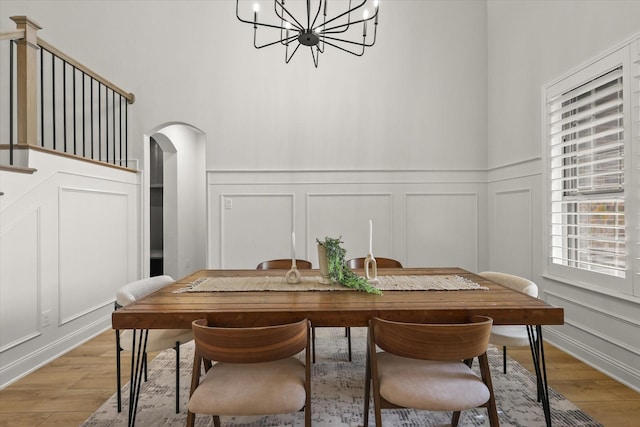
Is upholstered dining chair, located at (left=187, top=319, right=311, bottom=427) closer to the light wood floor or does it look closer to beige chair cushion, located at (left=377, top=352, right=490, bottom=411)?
beige chair cushion, located at (left=377, top=352, right=490, bottom=411)

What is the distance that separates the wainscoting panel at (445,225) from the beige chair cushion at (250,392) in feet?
9.80

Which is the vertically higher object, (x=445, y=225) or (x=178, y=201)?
(x=178, y=201)

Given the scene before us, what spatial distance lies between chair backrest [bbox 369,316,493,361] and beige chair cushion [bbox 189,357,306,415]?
0.43 meters

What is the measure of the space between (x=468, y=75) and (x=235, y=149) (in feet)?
9.03

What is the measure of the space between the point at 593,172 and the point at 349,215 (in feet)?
7.47

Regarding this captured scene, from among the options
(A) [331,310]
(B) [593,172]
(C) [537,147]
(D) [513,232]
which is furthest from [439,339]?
(D) [513,232]

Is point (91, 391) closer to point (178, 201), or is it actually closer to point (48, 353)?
point (48, 353)

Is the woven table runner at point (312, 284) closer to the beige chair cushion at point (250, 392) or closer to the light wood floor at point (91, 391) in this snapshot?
the beige chair cushion at point (250, 392)

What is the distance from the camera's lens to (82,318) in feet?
10.9

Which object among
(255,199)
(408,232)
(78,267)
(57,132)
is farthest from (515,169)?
(57,132)

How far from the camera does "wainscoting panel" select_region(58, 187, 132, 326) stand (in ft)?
10.1

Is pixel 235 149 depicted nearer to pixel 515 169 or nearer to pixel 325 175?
pixel 325 175

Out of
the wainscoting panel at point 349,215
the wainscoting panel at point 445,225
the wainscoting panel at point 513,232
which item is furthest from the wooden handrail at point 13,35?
the wainscoting panel at point 513,232

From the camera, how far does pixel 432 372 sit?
5.32 feet
